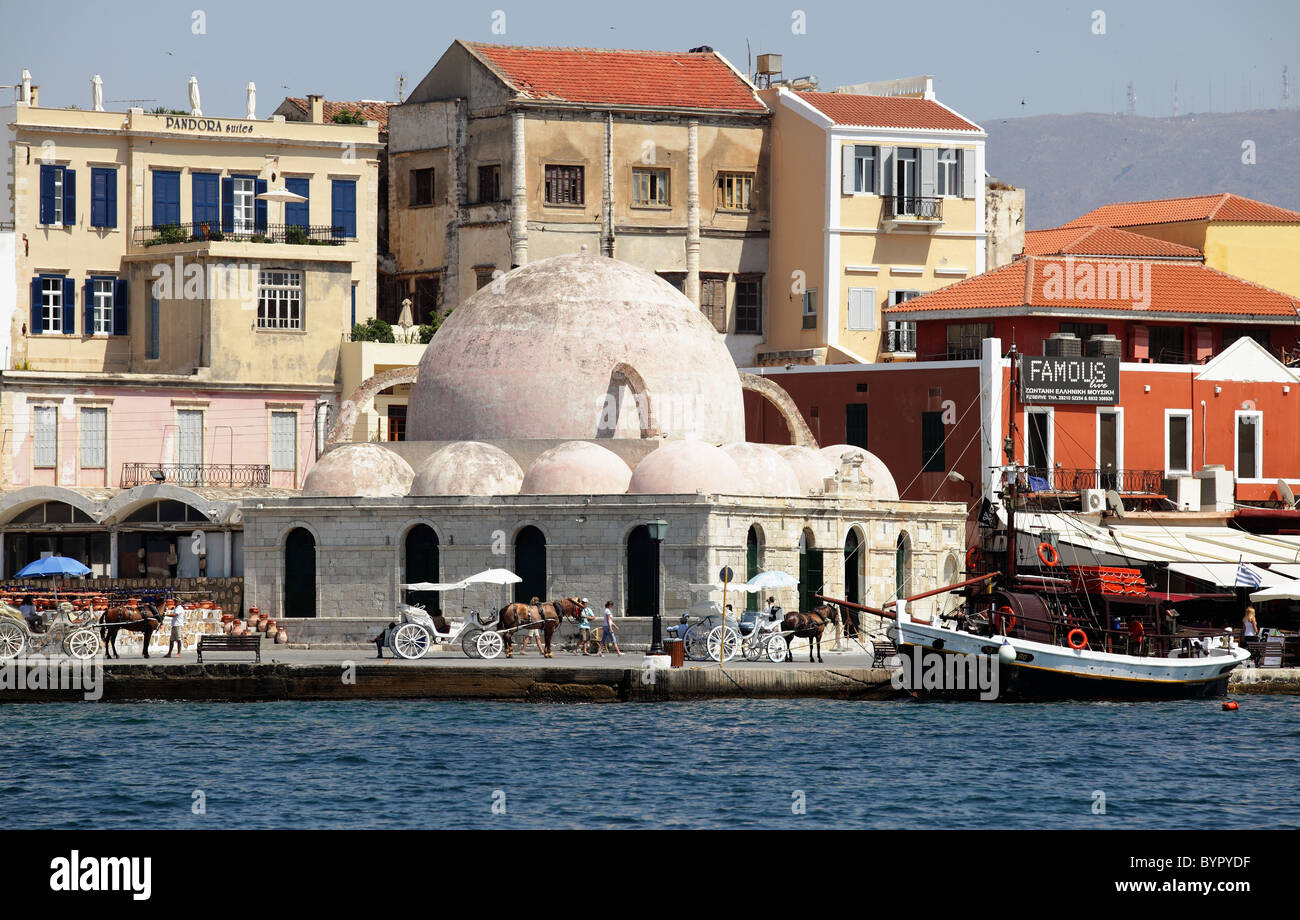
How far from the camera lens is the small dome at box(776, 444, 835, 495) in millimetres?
41312

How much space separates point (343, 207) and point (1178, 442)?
2048 cm

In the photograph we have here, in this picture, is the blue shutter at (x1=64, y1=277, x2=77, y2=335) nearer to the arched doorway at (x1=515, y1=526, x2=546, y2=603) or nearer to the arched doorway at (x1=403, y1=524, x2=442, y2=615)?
the arched doorway at (x1=403, y1=524, x2=442, y2=615)

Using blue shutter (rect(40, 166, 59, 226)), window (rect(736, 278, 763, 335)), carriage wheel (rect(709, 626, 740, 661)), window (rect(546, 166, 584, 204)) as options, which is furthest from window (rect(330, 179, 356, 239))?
carriage wheel (rect(709, 626, 740, 661))

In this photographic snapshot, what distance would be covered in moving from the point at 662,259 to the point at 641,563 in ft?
62.0

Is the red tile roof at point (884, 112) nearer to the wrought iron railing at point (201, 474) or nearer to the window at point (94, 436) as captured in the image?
the wrought iron railing at point (201, 474)

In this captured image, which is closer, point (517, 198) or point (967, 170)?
point (517, 198)

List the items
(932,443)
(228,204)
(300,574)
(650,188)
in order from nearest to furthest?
(300,574) < (932,443) < (228,204) < (650,188)

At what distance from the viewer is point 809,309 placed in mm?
53938

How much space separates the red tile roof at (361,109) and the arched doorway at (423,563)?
70.5ft

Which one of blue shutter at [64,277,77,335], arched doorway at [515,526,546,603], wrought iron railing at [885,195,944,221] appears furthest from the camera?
wrought iron railing at [885,195,944,221]

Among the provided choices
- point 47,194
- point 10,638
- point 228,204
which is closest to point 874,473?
point 10,638

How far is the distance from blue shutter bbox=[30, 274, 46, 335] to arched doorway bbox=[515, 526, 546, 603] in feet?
58.0

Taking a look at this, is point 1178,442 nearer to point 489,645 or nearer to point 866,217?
point 866,217
